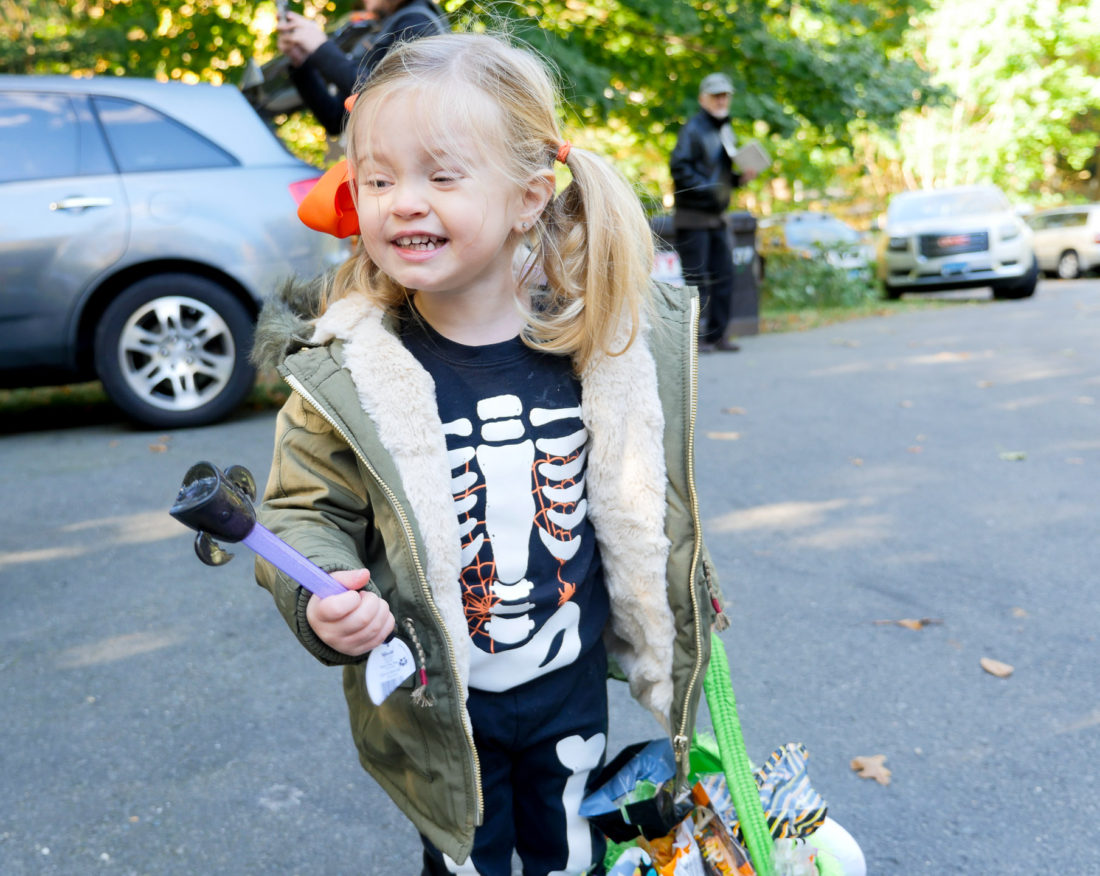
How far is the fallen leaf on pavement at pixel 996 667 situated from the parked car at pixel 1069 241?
16385 millimetres

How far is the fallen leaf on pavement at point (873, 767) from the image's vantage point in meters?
2.57

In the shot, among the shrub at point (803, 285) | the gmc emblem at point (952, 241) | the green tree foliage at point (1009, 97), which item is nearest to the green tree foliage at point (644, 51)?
the shrub at point (803, 285)

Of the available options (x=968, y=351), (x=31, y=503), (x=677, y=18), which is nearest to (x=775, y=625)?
(x=31, y=503)

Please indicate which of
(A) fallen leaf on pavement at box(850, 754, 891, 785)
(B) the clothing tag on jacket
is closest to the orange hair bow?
(B) the clothing tag on jacket

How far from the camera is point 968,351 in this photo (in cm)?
888

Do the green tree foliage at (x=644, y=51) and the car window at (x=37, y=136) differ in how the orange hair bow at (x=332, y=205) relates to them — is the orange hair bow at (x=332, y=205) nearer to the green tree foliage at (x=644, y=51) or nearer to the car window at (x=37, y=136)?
the car window at (x=37, y=136)

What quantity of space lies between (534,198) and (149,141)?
461 centimetres

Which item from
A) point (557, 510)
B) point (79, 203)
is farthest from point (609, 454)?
point (79, 203)

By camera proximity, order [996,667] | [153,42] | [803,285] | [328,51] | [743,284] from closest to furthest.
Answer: [996,667]
[328,51]
[153,42]
[743,284]
[803,285]

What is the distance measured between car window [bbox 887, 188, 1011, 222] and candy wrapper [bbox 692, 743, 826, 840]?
14.8m

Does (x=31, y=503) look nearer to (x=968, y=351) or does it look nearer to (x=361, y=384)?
(x=361, y=384)

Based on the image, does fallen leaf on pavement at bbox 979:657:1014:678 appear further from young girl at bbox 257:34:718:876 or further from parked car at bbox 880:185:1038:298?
parked car at bbox 880:185:1038:298

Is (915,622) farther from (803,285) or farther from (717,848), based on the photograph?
(803,285)

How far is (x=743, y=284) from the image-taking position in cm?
1037
